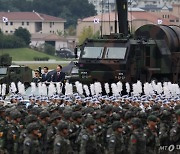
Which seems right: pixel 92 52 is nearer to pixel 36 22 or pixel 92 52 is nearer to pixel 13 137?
pixel 13 137

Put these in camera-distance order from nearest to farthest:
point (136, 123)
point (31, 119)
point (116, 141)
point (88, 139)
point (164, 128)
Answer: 1. point (88, 139)
2. point (116, 141)
3. point (136, 123)
4. point (31, 119)
5. point (164, 128)

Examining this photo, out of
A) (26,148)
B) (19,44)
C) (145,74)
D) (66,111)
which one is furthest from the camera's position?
(19,44)

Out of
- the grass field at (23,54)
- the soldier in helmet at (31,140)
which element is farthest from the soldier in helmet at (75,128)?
the grass field at (23,54)

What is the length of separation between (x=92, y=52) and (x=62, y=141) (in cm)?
1524

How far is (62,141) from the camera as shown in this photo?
19.8 metres

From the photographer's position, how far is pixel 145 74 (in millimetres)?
35406

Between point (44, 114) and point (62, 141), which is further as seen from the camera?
point (44, 114)

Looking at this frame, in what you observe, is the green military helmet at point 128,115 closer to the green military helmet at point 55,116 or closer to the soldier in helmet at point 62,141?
the green military helmet at point 55,116

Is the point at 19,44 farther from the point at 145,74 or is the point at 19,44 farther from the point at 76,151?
the point at 76,151

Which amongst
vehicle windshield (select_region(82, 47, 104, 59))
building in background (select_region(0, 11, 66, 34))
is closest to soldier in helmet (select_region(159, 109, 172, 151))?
vehicle windshield (select_region(82, 47, 104, 59))

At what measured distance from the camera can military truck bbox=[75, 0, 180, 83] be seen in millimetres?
34500

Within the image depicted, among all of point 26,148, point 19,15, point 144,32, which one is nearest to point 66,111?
point 26,148

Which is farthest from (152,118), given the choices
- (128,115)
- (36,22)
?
(36,22)

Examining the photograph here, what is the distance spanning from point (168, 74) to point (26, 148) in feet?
54.4
